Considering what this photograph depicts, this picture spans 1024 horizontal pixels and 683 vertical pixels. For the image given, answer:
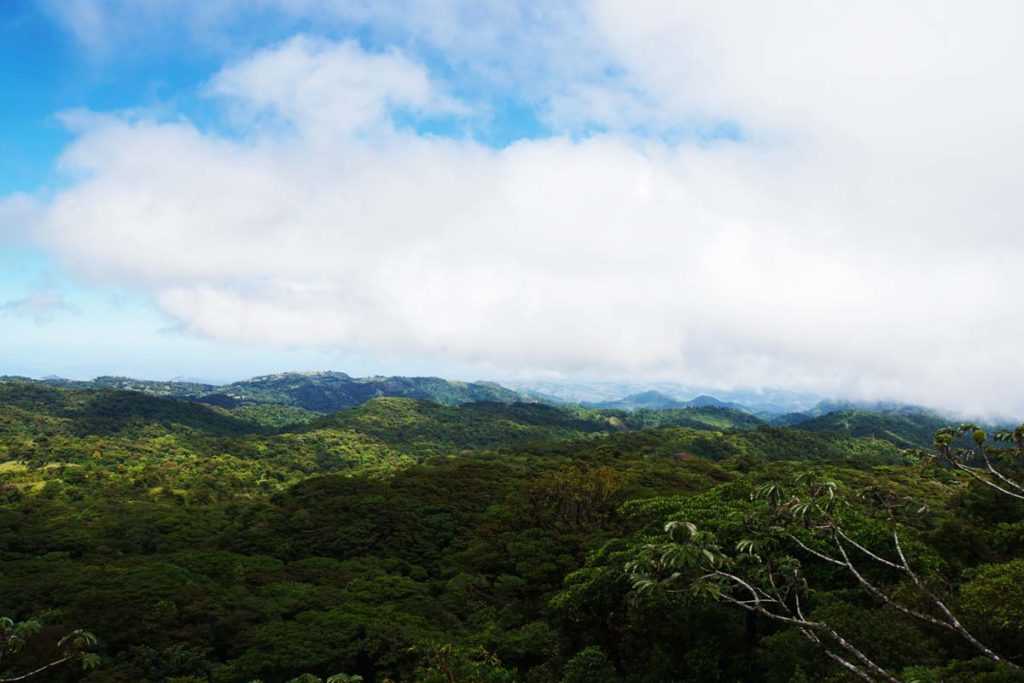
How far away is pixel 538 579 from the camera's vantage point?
40875mm

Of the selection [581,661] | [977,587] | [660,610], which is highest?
[977,587]

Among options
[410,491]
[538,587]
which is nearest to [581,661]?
[538,587]

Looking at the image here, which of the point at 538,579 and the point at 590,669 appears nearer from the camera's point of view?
the point at 590,669

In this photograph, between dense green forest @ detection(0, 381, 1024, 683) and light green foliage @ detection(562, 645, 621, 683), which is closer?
dense green forest @ detection(0, 381, 1024, 683)

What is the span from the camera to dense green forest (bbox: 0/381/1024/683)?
52.8 ft

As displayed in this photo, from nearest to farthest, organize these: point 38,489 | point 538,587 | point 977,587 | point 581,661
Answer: point 977,587 < point 581,661 < point 538,587 < point 38,489

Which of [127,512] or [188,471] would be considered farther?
[188,471]

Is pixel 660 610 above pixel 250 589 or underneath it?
above

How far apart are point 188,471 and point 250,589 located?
344 feet

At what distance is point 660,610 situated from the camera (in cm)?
2350

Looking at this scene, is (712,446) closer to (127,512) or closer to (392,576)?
(392,576)

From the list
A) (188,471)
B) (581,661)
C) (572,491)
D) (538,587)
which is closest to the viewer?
(581,661)

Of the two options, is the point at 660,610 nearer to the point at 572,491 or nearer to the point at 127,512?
the point at 572,491

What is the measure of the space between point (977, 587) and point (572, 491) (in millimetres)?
35229
